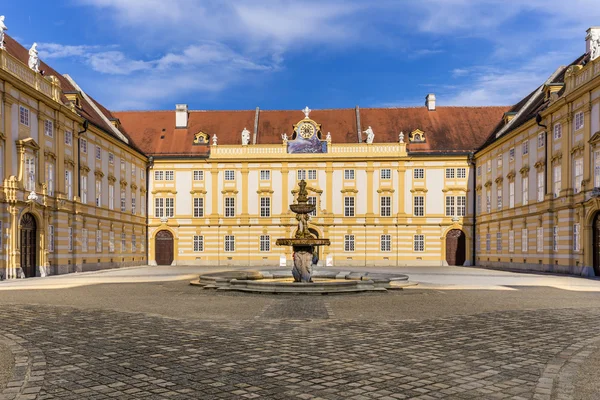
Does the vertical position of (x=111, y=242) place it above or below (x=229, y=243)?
above

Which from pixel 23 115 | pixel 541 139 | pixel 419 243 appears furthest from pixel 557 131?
pixel 23 115

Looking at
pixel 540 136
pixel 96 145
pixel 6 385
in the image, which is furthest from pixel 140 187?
pixel 6 385

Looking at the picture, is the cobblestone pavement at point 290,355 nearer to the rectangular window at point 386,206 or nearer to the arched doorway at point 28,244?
the arched doorway at point 28,244

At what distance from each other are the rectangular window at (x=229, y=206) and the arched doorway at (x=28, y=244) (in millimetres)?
22607

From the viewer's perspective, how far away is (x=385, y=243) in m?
52.5

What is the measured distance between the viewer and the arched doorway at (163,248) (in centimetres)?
5381

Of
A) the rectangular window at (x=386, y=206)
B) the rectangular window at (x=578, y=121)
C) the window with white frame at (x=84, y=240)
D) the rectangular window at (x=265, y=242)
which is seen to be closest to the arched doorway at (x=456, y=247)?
the rectangular window at (x=386, y=206)

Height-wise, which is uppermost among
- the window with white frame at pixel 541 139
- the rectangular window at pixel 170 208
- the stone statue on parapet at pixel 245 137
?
the stone statue on parapet at pixel 245 137

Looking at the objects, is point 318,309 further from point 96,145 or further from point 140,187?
point 140,187

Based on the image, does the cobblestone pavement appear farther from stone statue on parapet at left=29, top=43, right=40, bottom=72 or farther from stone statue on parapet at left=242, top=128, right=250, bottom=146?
stone statue on parapet at left=242, top=128, right=250, bottom=146

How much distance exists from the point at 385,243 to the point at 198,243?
674 inches

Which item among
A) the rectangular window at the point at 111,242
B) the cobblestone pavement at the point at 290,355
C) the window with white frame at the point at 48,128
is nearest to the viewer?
the cobblestone pavement at the point at 290,355

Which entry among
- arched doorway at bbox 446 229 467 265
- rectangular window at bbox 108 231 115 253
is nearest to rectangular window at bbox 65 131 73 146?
rectangular window at bbox 108 231 115 253

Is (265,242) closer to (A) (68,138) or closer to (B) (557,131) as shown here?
(A) (68,138)
